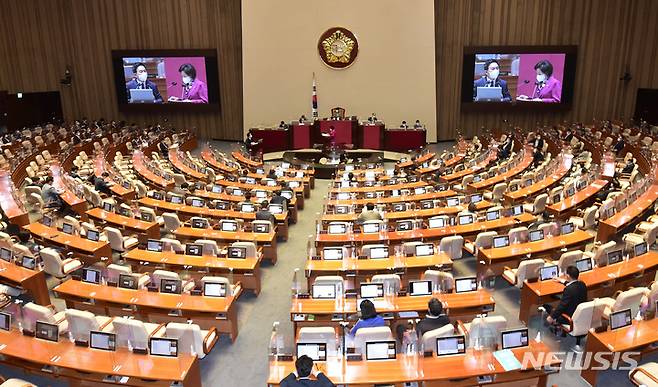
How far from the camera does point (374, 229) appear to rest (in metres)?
12.4

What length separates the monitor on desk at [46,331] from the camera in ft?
25.4

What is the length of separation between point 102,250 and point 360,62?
20.3 m

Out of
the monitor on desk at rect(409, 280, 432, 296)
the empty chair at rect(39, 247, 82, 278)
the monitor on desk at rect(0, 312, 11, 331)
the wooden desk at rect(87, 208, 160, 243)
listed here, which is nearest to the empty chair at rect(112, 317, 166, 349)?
the monitor on desk at rect(0, 312, 11, 331)

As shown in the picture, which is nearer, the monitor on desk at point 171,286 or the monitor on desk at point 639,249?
the monitor on desk at point 171,286

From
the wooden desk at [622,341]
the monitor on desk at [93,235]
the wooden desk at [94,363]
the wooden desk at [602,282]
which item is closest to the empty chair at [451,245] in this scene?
the wooden desk at [602,282]

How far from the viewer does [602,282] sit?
938 centimetres

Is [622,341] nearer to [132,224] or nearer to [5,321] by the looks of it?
[5,321]

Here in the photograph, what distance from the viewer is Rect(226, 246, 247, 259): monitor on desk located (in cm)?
1098

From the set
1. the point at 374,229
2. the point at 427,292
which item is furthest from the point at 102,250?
Result: the point at 427,292

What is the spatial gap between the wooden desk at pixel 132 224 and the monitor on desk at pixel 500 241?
8.36 m

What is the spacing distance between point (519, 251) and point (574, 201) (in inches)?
165

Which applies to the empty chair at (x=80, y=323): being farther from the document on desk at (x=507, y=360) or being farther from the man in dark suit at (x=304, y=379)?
the document on desk at (x=507, y=360)

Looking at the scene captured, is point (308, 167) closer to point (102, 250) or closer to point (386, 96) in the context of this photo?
point (386, 96)

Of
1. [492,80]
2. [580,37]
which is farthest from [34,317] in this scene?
[580,37]
